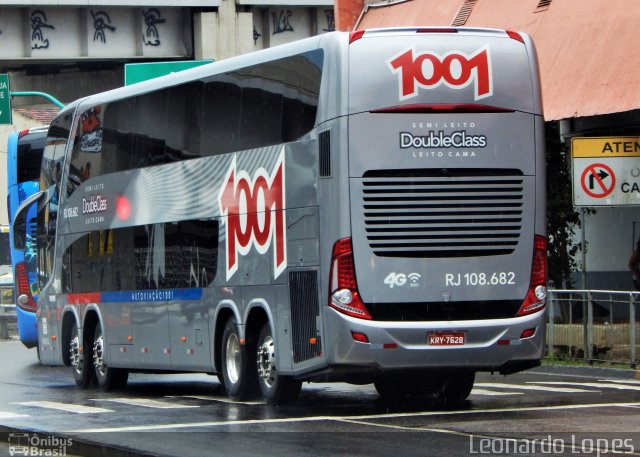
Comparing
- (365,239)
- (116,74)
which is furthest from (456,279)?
(116,74)

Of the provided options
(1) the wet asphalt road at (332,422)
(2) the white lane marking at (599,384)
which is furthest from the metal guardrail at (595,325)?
(2) the white lane marking at (599,384)

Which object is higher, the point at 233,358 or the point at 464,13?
the point at 464,13

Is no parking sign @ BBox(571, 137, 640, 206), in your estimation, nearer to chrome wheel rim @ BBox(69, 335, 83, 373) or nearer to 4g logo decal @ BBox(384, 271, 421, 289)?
chrome wheel rim @ BBox(69, 335, 83, 373)

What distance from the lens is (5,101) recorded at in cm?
3875

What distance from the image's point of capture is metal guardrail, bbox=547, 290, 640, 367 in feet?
73.5

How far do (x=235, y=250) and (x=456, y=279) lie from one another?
10.4ft

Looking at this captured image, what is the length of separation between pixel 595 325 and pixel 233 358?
24.8ft

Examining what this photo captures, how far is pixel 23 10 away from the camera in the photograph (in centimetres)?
3703

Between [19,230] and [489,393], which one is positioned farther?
[19,230]

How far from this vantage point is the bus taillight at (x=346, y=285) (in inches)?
594

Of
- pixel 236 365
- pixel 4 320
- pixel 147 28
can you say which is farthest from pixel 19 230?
pixel 147 28

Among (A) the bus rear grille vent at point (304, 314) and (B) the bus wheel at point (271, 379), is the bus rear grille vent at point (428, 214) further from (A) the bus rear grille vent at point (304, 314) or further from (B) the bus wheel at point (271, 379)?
(B) the bus wheel at point (271, 379)

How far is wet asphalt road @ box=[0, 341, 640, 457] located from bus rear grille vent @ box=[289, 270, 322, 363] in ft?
2.09

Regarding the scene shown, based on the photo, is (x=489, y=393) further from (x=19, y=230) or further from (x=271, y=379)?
(x=19, y=230)
